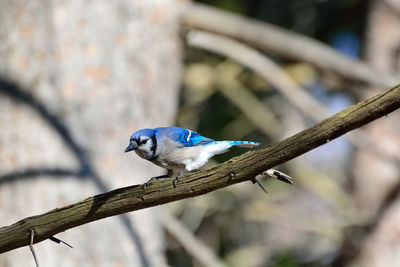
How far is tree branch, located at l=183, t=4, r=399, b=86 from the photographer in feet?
12.8

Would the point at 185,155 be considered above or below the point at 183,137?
below

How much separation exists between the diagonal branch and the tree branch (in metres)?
2.15

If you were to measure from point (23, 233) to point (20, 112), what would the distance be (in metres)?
1.60

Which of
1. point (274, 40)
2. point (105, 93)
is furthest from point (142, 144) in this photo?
point (274, 40)

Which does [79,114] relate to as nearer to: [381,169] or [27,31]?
[27,31]

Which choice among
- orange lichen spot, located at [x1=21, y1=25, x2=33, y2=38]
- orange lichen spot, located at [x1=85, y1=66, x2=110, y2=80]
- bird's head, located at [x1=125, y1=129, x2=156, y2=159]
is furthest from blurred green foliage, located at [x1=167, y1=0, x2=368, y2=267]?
bird's head, located at [x1=125, y1=129, x2=156, y2=159]

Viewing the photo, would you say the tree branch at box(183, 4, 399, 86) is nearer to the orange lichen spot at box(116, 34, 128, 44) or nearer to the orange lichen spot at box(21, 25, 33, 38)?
the orange lichen spot at box(116, 34, 128, 44)

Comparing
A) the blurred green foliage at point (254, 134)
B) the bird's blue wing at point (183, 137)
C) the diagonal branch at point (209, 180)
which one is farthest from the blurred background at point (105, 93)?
the diagonal branch at point (209, 180)

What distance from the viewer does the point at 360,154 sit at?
6484 millimetres

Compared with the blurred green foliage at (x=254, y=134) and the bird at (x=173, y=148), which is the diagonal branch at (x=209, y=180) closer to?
the bird at (x=173, y=148)

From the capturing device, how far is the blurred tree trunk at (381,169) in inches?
236

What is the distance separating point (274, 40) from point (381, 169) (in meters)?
3.02

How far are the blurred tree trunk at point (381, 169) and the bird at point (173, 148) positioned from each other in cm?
342

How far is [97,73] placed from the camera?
361 cm
